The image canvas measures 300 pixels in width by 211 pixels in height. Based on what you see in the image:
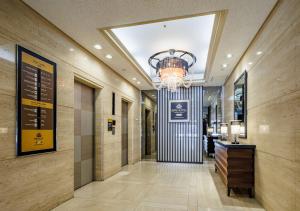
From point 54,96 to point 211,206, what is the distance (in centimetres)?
351

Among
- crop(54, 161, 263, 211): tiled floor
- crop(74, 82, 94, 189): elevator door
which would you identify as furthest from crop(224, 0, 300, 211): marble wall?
crop(74, 82, 94, 189): elevator door

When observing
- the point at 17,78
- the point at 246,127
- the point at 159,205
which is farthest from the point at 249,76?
the point at 17,78

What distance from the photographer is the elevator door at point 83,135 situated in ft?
14.9

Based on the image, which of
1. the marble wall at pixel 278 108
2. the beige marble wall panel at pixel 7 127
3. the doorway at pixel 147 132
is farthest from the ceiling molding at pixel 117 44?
the doorway at pixel 147 132

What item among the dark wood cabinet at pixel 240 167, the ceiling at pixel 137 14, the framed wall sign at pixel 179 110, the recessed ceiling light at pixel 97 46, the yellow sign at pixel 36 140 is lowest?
the dark wood cabinet at pixel 240 167

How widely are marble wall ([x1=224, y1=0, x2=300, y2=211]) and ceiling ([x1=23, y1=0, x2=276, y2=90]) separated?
27cm

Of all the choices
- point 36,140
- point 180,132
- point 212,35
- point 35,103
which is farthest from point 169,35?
point 180,132

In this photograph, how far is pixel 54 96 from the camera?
3402 millimetres

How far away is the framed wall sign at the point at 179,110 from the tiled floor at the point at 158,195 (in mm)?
3011

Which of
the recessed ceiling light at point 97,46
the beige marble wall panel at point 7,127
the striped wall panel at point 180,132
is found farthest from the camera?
the striped wall panel at point 180,132

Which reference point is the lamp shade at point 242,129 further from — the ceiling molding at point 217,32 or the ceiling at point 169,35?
the ceiling at point 169,35

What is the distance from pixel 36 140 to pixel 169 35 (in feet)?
11.5

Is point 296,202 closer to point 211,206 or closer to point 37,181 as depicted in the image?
point 211,206

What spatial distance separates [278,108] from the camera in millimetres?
2834
